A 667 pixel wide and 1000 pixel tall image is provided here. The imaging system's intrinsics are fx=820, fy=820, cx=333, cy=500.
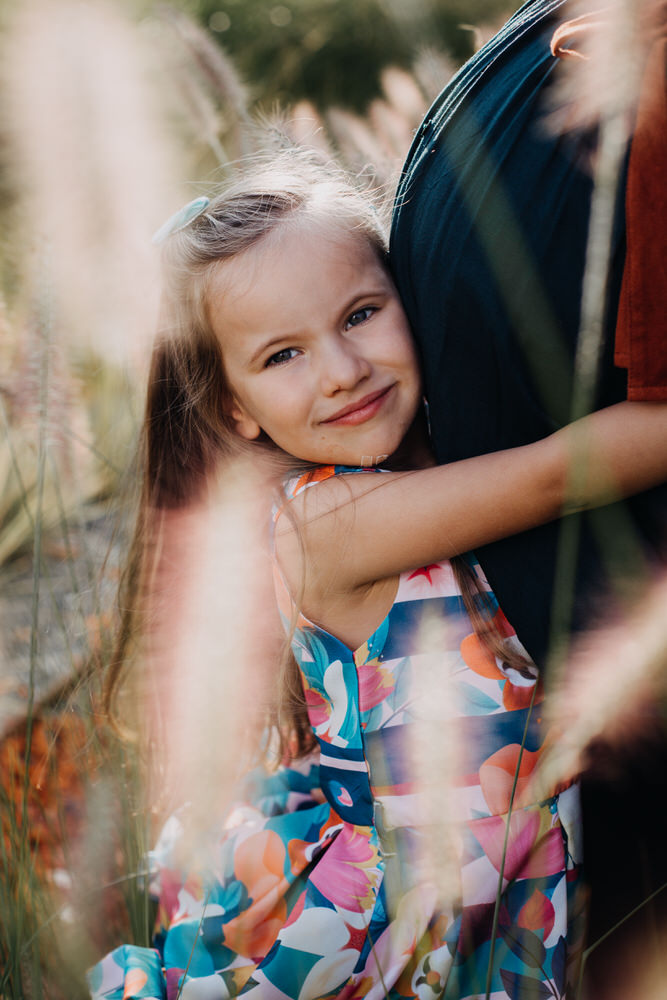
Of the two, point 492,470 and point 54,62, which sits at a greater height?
point 54,62

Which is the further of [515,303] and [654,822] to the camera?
[654,822]

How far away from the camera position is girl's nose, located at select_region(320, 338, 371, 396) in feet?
3.29

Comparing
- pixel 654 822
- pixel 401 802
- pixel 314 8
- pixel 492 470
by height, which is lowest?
pixel 654 822

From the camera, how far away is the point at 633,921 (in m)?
1.09

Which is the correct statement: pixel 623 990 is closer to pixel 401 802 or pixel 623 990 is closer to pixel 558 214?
pixel 401 802

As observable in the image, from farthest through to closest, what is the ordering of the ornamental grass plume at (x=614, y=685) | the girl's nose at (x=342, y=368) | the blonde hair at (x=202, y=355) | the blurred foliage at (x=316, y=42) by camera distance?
the blurred foliage at (x=316, y=42) < the blonde hair at (x=202, y=355) < the girl's nose at (x=342, y=368) < the ornamental grass plume at (x=614, y=685)

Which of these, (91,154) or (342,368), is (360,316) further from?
(91,154)

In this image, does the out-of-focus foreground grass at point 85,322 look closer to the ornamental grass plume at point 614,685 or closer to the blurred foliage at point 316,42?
the ornamental grass plume at point 614,685

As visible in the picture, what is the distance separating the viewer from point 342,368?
100cm

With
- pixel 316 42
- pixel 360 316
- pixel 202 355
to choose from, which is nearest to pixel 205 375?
pixel 202 355

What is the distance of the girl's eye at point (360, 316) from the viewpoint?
3.45 ft

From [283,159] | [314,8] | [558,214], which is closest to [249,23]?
[314,8]

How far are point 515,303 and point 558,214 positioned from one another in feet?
0.31

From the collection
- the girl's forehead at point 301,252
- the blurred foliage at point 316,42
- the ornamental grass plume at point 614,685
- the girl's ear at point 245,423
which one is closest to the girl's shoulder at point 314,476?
the girl's ear at point 245,423
